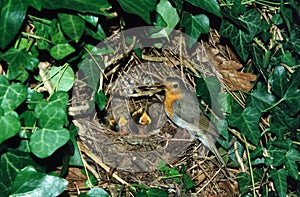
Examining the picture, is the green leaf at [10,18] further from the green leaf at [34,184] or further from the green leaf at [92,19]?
the green leaf at [34,184]

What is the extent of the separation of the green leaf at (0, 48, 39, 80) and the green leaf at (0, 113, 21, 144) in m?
0.13

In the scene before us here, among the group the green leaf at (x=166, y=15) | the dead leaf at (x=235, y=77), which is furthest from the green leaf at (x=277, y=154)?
the green leaf at (x=166, y=15)

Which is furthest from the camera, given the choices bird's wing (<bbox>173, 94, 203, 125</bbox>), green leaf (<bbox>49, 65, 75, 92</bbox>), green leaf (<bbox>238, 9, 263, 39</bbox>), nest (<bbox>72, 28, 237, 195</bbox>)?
bird's wing (<bbox>173, 94, 203, 125</bbox>)

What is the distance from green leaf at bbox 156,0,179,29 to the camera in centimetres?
159

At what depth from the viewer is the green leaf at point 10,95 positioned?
1237 mm

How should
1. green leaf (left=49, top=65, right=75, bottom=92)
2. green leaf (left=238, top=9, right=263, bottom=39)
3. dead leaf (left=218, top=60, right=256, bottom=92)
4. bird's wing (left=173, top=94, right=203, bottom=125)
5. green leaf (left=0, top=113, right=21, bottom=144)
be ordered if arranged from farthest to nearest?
bird's wing (left=173, top=94, right=203, bottom=125) → dead leaf (left=218, top=60, right=256, bottom=92) → green leaf (left=238, top=9, right=263, bottom=39) → green leaf (left=49, top=65, right=75, bottom=92) → green leaf (left=0, top=113, right=21, bottom=144)

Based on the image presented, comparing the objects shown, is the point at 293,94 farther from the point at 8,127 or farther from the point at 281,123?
the point at 8,127

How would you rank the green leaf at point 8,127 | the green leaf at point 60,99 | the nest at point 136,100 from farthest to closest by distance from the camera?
the nest at point 136,100
the green leaf at point 60,99
the green leaf at point 8,127

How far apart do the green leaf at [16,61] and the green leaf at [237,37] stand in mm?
733

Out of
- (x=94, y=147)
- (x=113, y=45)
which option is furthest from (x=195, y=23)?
(x=94, y=147)

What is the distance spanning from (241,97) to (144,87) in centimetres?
42

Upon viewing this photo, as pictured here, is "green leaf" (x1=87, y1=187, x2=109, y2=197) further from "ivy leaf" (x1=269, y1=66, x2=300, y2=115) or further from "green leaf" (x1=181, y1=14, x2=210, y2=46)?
"ivy leaf" (x1=269, y1=66, x2=300, y2=115)

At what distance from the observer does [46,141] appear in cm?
124

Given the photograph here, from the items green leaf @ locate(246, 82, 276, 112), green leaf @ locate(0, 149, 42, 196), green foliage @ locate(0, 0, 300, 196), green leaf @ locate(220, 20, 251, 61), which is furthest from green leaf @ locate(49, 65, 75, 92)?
green leaf @ locate(246, 82, 276, 112)
